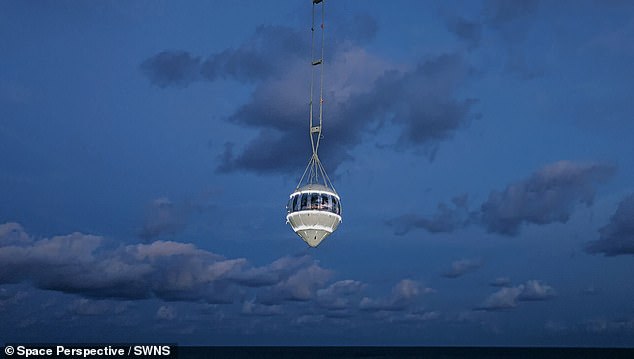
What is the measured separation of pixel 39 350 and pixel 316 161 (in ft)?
74.2

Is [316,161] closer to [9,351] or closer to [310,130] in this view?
[310,130]

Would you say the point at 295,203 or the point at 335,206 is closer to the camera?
the point at 335,206

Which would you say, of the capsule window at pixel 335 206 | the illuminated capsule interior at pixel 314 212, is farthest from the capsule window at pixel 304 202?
the capsule window at pixel 335 206

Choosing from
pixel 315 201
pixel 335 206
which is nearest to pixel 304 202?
pixel 315 201

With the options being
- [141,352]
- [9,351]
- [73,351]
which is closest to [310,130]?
[141,352]

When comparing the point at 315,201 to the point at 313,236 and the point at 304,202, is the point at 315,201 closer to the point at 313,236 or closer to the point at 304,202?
the point at 304,202

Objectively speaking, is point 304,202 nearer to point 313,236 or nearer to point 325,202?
point 325,202

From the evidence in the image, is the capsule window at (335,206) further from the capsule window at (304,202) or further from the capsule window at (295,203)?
the capsule window at (295,203)

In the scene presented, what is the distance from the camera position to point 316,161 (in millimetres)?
32875

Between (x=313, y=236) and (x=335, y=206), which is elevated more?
(x=335, y=206)

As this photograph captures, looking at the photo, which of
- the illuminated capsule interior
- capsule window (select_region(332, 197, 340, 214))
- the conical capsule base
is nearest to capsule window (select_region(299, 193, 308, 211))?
the illuminated capsule interior

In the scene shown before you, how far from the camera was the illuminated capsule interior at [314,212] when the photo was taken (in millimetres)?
31359

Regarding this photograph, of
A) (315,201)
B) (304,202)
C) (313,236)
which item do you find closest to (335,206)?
(315,201)

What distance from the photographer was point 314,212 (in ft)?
102
